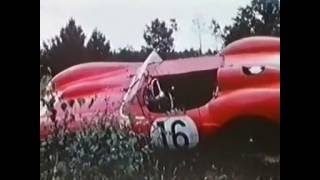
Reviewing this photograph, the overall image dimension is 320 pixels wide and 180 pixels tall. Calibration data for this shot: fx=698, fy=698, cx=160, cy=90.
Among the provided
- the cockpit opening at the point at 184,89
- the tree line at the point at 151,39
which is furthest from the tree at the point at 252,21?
the cockpit opening at the point at 184,89

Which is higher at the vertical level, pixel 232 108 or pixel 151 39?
pixel 151 39

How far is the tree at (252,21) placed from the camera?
5.75 ft

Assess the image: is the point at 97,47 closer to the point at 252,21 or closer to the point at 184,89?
the point at 184,89

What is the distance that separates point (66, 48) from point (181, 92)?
0.31m

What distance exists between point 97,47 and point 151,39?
0.45ft

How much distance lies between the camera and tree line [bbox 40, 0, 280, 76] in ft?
5.75

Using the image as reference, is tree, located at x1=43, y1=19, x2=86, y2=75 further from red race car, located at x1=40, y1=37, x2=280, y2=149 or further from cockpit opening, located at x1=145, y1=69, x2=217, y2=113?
cockpit opening, located at x1=145, y1=69, x2=217, y2=113

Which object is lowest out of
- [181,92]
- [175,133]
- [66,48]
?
[175,133]

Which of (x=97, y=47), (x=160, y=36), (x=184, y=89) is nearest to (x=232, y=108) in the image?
(x=184, y=89)

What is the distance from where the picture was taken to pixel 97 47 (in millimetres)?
1770

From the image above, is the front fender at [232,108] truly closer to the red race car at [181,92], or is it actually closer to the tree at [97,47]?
the red race car at [181,92]

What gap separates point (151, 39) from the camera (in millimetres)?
1768

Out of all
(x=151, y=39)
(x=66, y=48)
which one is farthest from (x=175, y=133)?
(x=66, y=48)
